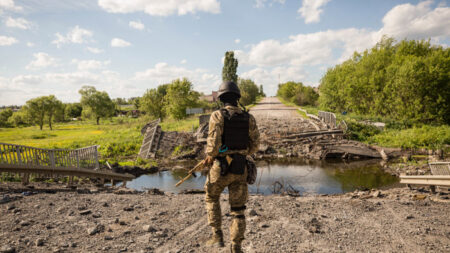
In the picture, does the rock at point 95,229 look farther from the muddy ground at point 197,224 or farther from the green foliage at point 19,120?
the green foliage at point 19,120

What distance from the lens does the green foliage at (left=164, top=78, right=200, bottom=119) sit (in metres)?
38.9

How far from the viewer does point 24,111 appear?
42.2 m

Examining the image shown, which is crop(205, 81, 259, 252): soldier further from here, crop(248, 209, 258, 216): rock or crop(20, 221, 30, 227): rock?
crop(20, 221, 30, 227): rock

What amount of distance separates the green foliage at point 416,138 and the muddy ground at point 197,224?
10.9m

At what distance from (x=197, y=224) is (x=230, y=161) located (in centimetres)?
196

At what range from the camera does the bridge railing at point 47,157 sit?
6.39 meters

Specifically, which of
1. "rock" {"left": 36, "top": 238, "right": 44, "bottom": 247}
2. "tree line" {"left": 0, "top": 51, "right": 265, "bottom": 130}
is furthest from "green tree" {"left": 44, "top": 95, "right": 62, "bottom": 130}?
"rock" {"left": 36, "top": 238, "right": 44, "bottom": 247}

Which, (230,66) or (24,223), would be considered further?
(230,66)

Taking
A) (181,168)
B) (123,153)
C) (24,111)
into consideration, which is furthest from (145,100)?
(181,168)

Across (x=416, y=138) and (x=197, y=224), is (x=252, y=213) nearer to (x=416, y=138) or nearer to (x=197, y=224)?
(x=197, y=224)

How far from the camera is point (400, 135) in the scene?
1664 cm

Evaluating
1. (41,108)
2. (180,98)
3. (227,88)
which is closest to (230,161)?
(227,88)

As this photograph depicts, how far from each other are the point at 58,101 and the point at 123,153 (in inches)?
1596

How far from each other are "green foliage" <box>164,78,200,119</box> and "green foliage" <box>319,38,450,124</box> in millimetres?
24342
